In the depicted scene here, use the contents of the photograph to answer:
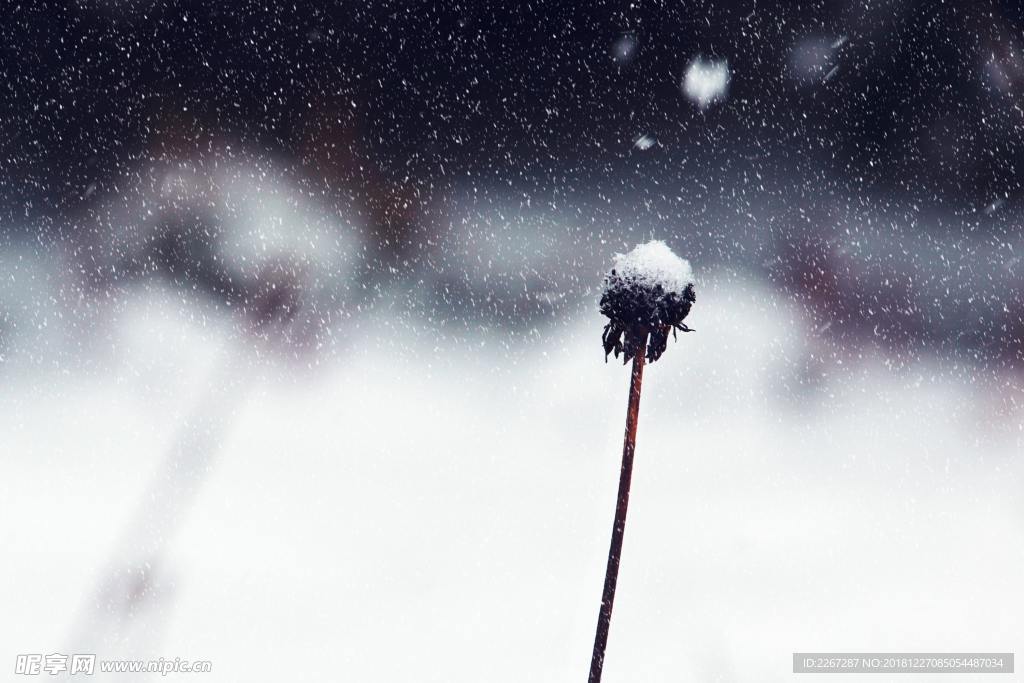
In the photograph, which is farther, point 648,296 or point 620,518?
point 648,296

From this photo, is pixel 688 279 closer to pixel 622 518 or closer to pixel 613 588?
pixel 622 518

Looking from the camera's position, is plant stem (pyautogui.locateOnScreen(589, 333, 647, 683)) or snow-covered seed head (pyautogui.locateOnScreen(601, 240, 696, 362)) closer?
plant stem (pyautogui.locateOnScreen(589, 333, 647, 683))

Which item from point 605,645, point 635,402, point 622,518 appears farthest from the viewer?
point 635,402

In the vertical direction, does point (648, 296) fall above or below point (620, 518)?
above

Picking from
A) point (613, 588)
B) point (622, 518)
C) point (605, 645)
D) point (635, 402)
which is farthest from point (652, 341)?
point (605, 645)
